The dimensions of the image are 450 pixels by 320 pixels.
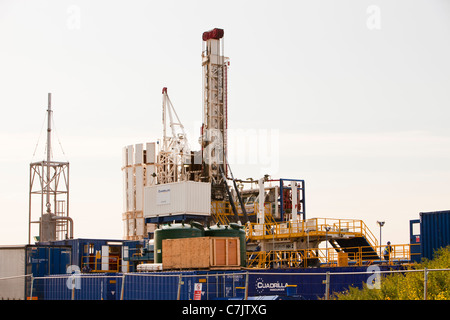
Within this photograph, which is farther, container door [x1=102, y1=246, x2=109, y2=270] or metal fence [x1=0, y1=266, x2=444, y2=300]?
container door [x1=102, y1=246, x2=109, y2=270]

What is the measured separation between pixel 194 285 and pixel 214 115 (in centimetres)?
3251

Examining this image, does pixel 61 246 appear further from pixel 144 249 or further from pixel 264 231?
pixel 264 231

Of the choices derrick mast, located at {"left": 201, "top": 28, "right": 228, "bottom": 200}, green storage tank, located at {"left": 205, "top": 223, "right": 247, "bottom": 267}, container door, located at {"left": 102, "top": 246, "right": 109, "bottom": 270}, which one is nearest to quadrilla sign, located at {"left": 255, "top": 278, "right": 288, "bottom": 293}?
green storage tank, located at {"left": 205, "top": 223, "right": 247, "bottom": 267}

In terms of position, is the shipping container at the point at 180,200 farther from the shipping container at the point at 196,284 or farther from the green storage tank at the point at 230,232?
the shipping container at the point at 196,284

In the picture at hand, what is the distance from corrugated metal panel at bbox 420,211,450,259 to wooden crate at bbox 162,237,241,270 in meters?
9.56

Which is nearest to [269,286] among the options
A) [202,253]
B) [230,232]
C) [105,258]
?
[202,253]

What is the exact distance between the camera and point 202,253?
3109 centimetres

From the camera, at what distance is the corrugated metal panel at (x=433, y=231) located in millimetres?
32641

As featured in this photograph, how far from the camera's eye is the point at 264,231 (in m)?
45.2

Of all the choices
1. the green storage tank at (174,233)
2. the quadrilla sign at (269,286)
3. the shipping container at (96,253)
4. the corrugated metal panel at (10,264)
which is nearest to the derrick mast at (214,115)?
the shipping container at (96,253)

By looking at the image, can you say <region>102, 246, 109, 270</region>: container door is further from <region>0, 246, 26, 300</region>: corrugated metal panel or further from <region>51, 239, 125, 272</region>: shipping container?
<region>0, 246, 26, 300</region>: corrugated metal panel

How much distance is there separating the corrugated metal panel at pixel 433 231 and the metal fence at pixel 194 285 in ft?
14.4

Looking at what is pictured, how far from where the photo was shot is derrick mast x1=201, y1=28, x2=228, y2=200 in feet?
186
